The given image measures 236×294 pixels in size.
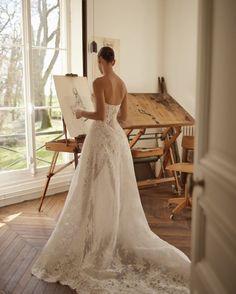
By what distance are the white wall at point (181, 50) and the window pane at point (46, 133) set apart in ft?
5.99

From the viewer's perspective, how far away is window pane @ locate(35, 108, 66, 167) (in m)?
4.52

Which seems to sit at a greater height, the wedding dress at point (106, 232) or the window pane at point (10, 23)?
the window pane at point (10, 23)

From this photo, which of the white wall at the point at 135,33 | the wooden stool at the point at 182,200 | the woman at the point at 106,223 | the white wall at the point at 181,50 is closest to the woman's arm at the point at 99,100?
the woman at the point at 106,223

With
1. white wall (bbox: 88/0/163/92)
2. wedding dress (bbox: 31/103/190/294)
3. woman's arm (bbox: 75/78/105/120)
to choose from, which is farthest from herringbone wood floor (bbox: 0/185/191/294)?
white wall (bbox: 88/0/163/92)

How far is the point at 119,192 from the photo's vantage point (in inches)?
107

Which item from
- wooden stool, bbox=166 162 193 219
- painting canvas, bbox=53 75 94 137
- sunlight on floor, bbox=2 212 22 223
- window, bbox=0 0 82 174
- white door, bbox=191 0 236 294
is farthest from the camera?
window, bbox=0 0 82 174

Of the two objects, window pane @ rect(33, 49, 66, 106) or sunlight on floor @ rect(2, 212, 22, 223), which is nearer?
sunlight on floor @ rect(2, 212, 22, 223)

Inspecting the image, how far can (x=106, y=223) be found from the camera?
Result: 2.64 metres

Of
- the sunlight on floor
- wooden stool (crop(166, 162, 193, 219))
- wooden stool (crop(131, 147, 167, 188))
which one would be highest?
wooden stool (crop(131, 147, 167, 188))

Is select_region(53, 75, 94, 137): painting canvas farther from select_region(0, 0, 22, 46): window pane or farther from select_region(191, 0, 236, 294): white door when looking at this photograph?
select_region(191, 0, 236, 294): white door

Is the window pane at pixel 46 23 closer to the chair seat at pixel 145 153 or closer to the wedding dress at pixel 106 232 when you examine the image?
the chair seat at pixel 145 153

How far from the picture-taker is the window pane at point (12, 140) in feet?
13.8

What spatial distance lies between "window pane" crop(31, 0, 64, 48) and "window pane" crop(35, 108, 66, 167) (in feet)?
2.67

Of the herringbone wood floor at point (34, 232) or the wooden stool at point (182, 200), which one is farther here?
the wooden stool at point (182, 200)
